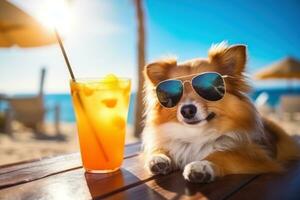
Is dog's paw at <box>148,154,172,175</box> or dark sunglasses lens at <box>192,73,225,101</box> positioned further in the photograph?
dark sunglasses lens at <box>192,73,225,101</box>

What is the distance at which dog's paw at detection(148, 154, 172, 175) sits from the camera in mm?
1515

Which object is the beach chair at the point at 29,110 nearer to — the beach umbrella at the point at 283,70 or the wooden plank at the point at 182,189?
the wooden plank at the point at 182,189

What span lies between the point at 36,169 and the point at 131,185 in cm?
56

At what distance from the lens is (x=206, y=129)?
172 cm

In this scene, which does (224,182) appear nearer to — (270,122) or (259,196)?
(259,196)

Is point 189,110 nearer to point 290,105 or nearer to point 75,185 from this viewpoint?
point 75,185

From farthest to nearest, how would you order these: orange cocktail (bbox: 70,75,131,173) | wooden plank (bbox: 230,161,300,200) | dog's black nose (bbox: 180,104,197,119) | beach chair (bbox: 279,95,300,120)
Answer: beach chair (bbox: 279,95,300,120) → dog's black nose (bbox: 180,104,197,119) → orange cocktail (bbox: 70,75,131,173) → wooden plank (bbox: 230,161,300,200)

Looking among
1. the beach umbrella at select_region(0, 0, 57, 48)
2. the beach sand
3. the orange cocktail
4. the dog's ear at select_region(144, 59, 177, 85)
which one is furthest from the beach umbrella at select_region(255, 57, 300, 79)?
the orange cocktail

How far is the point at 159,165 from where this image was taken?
1526mm

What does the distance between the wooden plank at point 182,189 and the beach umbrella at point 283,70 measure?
15869 millimetres

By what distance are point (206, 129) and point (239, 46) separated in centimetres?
47

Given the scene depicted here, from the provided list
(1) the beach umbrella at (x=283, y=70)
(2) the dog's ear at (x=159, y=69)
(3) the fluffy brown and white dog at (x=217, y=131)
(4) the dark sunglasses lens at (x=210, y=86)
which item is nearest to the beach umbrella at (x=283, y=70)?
(1) the beach umbrella at (x=283, y=70)

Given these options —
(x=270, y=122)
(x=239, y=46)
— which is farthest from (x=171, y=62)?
(x=270, y=122)

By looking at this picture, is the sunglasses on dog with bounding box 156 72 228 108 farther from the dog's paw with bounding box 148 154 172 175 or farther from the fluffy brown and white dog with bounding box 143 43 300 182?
the dog's paw with bounding box 148 154 172 175
